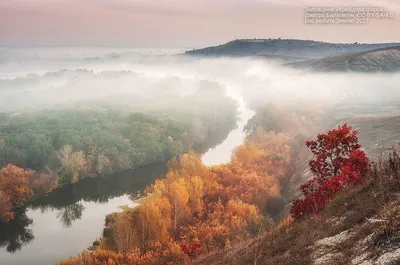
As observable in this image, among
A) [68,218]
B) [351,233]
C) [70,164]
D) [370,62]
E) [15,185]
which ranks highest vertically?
[370,62]

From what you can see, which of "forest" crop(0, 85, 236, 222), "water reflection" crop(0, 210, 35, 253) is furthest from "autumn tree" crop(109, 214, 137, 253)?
"forest" crop(0, 85, 236, 222)

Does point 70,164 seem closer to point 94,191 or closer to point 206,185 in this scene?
point 94,191

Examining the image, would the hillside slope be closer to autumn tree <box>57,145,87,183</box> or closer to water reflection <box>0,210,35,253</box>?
water reflection <box>0,210,35,253</box>

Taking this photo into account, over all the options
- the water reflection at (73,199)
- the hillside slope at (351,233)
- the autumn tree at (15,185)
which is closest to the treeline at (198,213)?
the water reflection at (73,199)

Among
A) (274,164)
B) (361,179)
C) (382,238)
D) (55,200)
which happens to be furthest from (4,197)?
(382,238)

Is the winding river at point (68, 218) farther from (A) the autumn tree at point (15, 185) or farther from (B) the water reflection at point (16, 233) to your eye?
(A) the autumn tree at point (15, 185)

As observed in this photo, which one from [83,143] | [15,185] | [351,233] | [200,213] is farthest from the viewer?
[83,143]

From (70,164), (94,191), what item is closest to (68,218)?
(94,191)
